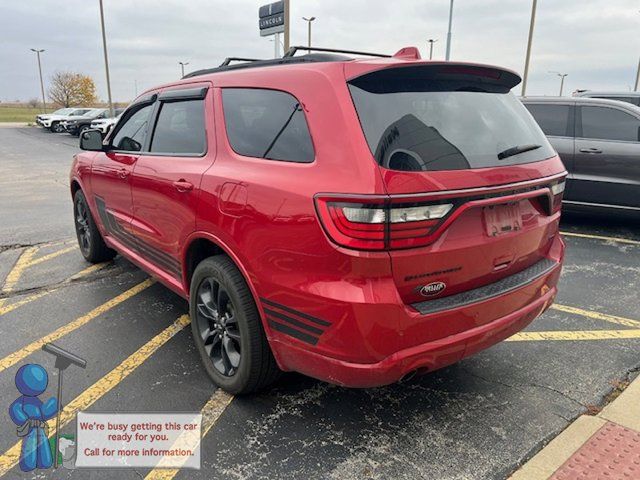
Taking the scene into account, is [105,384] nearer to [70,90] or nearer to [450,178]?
[450,178]

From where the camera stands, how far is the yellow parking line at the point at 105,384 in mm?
2375

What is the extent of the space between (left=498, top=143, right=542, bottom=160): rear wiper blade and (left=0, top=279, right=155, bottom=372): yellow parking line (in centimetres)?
323

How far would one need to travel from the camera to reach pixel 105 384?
2982 millimetres

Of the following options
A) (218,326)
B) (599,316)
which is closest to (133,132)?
(218,326)

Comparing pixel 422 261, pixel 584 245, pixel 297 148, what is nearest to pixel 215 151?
pixel 297 148

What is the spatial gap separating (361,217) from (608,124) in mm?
5914

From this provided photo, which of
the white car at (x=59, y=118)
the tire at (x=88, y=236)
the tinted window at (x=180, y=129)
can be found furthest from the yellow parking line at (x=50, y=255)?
the white car at (x=59, y=118)

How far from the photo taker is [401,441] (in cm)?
250

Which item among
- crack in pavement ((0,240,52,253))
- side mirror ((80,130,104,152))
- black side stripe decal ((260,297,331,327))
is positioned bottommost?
crack in pavement ((0,240,52,253))

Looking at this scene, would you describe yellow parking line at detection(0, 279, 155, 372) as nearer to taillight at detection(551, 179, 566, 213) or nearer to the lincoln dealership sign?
taillight at detection(551, 179, 566, 213)

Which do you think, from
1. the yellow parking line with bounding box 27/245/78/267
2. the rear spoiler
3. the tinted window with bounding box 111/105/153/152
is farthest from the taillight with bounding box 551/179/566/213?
the yellow parking line with bounding box 27/245/78/267

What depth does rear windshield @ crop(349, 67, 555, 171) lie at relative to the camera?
2146 millimetres

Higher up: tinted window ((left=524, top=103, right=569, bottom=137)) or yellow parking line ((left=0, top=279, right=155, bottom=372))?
tinted window ((left=524, top=103, right=569, bottom=137))

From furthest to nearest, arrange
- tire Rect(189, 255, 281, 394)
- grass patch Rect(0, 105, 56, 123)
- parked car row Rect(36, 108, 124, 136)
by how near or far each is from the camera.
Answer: grass patch Rect(0, 105, 56, 123) → parked car row Rect(36, 108, 124, 136) → tire Rect(189, 255, 281, 394)
